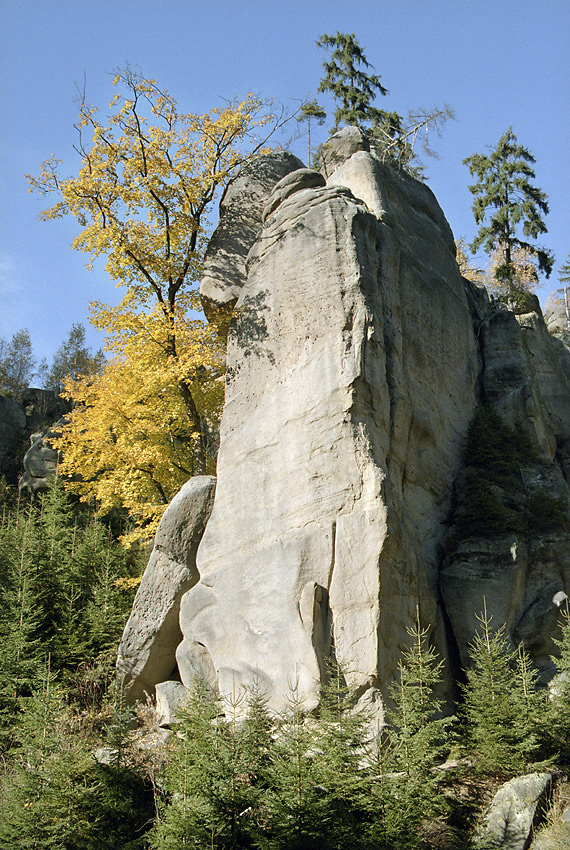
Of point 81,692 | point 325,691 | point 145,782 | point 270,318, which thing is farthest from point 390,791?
point 270,318

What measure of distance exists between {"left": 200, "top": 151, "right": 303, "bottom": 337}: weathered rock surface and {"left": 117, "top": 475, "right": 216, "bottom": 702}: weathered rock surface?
471 centimetres

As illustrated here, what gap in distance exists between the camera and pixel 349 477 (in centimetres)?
1286

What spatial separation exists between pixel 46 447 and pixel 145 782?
55.6 ft

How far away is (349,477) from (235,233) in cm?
797

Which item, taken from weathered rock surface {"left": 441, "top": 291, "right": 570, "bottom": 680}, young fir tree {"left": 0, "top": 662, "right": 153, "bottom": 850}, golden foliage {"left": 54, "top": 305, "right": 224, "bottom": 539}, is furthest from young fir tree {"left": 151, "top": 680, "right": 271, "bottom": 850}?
golden foliage {"left": 54, "top": 305, "right": 224, "bottom": 539}

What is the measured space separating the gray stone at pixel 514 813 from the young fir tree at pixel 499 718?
0.28 m

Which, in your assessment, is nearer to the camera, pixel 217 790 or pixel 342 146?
pixel 217 790

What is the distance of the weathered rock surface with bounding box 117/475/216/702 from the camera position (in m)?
14.5

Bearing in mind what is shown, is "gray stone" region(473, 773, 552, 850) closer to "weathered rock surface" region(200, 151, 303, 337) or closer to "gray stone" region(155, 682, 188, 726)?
"gray stone" region(155, 682, 188, 726)

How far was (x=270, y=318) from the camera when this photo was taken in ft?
49.6

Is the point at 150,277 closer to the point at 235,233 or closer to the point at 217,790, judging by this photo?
the point at 235,233

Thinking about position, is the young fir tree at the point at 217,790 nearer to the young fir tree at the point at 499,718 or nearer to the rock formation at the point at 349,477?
the rock formation at the point at 349,477

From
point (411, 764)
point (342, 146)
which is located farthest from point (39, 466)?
point (411, 764)

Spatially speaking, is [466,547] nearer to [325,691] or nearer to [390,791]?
[325,691]
